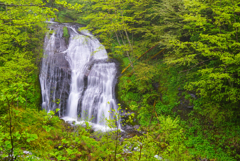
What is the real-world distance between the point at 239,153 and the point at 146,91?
20.2ft

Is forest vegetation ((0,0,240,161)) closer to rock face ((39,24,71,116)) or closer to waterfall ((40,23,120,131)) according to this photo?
rock face ((39,24,71,116))

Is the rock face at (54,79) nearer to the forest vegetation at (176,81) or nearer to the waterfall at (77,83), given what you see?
the waterfall at (77,83)

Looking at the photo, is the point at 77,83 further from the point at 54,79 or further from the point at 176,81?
the point at 176,81

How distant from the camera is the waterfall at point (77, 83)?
11.2 meters

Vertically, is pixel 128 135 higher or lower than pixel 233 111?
lower

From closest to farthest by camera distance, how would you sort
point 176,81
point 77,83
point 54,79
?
point 176,81, point 77,83, point 54,79

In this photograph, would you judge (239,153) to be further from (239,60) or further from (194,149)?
(239,60)

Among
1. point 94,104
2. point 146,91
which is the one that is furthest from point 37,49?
point 146,91

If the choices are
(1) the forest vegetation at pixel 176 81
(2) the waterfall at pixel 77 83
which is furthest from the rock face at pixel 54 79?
(1) the forest vegetation at pixel 176 81

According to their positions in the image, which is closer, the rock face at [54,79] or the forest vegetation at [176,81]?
the forest vegetation at [176,81]

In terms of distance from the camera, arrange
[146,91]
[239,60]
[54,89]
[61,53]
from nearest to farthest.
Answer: [239,60] → [146,91] → [54,89] → [61,53]

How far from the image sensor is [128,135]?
29.1 feet

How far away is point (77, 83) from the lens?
12617 millimetres

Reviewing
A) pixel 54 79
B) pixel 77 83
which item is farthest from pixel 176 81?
pixel 54 79
